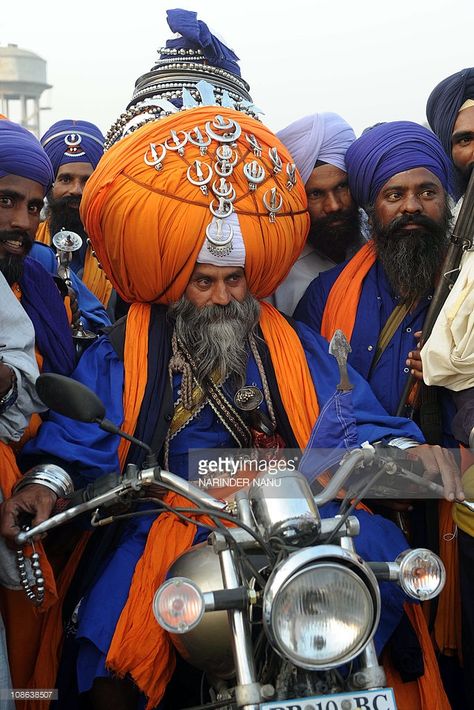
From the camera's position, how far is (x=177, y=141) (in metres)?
3.89

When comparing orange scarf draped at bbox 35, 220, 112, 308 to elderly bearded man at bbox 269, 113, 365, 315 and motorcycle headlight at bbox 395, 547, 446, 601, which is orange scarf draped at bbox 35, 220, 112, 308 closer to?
elderly bearded man at bbox 269, 113, 365, 315

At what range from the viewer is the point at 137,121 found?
4.14 m

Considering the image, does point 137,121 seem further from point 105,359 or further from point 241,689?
point 241,689

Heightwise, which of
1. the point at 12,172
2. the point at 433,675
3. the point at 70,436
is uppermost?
the point at 12,172

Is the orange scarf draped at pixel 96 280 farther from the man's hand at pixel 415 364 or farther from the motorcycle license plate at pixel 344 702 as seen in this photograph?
the motorcycle license plate at pixel 344 702

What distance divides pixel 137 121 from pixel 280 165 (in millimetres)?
691

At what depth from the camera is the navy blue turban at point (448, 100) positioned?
4566mm

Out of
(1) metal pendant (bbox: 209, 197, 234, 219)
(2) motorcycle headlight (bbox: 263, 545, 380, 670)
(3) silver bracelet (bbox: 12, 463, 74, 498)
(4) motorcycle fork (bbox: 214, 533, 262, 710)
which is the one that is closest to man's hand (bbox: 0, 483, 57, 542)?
(3) silver bracelet (bbox: 12, 463, 74, 498)

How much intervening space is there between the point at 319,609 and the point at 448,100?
3308mm

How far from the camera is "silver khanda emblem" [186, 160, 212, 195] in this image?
12.5ft

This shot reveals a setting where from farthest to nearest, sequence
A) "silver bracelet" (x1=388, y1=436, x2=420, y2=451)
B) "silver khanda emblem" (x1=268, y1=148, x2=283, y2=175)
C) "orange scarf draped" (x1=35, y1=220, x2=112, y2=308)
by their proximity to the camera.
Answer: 1. "orange scarf draped" (x1=35, y1=220, x2=112, y2=308)
2. "silver khanda emblem" (x1=268, y1=148, x2=283, y2=175)
3. "silver bracelet" (x1=388, y1=436, x2=420, y2=451)

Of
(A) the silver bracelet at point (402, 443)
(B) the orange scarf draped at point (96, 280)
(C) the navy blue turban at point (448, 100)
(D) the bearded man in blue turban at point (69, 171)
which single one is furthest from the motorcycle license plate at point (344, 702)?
(D) the bearded man in blue turban at point (69, 171)

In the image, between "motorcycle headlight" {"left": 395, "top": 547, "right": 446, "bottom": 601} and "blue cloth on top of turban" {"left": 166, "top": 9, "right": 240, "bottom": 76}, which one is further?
"blue cloth on top of turban" {"left": 166, "top": 9, "right": 240, "bottom": 76}

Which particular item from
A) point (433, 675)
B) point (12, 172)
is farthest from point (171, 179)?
point (433, 675)
